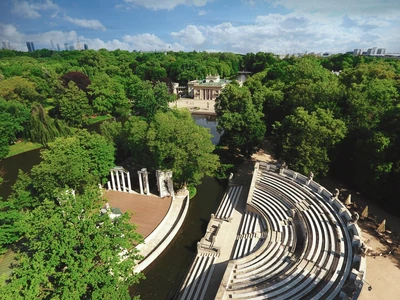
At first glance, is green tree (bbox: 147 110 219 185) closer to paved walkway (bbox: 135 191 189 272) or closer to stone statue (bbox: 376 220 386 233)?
paved walkway (bbox: 135 191 189 272)

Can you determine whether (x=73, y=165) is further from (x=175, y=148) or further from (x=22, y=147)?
(x=22, y=147)

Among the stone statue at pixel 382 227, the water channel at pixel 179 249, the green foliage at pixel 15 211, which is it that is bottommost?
the water channel at pixel 179 249

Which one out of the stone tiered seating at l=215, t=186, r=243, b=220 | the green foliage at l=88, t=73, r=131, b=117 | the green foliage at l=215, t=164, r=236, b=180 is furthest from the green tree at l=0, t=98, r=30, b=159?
the stone tiered seating at l=215, t=186, r=243, b=220

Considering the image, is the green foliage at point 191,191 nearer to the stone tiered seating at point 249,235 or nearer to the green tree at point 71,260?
the stone tiered seating at point 249,235

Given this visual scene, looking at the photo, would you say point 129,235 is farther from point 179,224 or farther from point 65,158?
point 65,158

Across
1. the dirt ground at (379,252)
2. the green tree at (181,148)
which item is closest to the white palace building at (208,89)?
the green tree at (181,148)

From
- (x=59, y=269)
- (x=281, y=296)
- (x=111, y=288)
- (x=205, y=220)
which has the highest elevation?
(x=111, y=288)

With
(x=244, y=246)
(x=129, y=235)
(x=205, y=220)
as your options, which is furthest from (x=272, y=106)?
(x=129, y=235)
